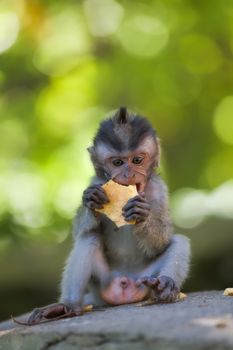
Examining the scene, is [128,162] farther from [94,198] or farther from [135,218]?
[135,218]

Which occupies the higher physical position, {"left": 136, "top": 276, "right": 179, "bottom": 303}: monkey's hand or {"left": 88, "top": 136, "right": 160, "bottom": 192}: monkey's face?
{"left": 88, "top": 136, "right": 160, "bottom": 192}: monkey's face

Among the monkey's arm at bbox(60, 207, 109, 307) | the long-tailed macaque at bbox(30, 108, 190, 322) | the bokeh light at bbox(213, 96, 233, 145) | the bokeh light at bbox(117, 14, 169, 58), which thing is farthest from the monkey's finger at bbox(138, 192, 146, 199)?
the bokeh light at bbox(213, 96, 233, 145)

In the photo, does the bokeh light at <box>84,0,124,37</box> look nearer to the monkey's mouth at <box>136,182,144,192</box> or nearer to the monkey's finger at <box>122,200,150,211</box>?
the monkey's mouth at <box>136,182,144,192</box>

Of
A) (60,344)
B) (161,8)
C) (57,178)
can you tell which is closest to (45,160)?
(57,178)

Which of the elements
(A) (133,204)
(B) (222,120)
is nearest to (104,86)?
(B) (222,120)

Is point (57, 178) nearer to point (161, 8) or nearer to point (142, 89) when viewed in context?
point (142, 89)
